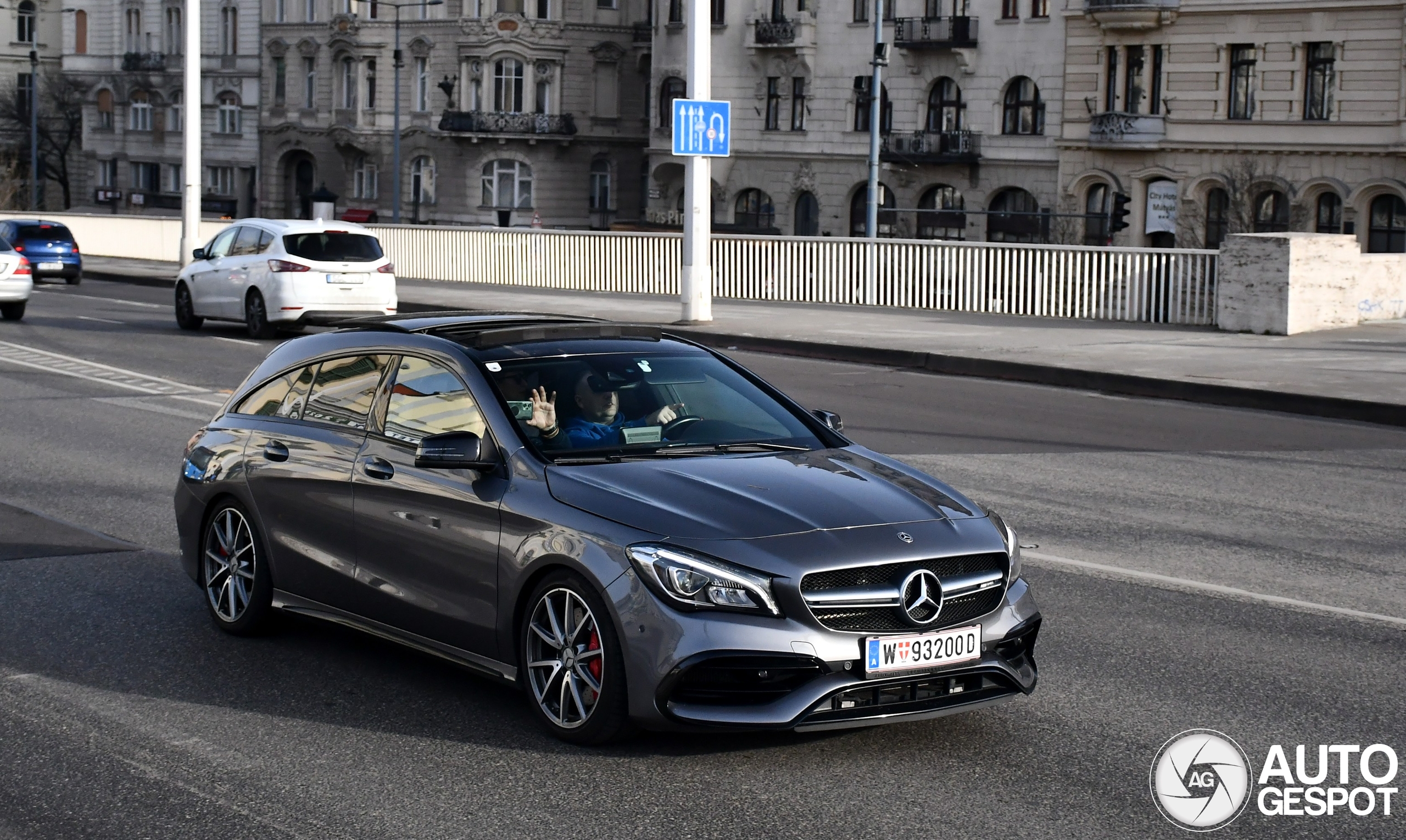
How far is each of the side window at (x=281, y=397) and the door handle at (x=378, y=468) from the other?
0.77 metres

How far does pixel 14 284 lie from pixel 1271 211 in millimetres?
40529

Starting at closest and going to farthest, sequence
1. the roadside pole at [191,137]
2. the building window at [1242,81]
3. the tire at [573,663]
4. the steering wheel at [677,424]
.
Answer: the tire at [573,663], the steering wheel at [677,424], the roadside pole at [191,137], the building window at [1242,81]

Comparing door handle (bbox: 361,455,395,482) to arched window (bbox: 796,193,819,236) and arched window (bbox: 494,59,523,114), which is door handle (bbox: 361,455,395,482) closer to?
arched window (bbox: 796,193,819,236)

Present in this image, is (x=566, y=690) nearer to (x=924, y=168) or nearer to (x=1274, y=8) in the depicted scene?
(x=1274, y=8)

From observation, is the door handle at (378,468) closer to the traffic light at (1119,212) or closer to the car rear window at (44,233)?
the car rear window at (44,233)

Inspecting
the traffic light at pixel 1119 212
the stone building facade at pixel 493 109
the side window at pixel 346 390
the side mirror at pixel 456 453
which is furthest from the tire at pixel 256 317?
the stone building facade at pixel 493 109

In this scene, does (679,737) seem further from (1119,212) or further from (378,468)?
(1119,212)

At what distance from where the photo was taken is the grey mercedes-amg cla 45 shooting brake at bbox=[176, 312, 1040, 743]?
541cm

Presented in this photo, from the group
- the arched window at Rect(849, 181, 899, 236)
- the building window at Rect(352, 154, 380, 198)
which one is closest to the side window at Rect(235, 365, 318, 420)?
the arched window at Rect(849, 181, 899, 236)

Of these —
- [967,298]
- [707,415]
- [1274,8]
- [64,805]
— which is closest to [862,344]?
[967,298]

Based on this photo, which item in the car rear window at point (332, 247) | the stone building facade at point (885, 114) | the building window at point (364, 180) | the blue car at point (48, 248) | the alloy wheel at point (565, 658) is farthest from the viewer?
the building window at point (364, 180)

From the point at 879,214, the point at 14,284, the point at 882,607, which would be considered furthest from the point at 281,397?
the point at 879,214

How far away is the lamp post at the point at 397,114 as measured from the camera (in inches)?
2827

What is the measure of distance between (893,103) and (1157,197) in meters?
11.8
